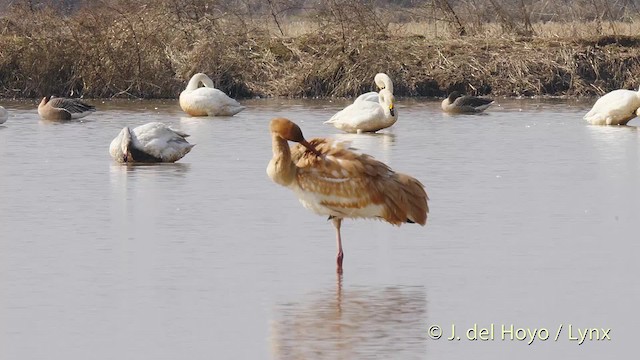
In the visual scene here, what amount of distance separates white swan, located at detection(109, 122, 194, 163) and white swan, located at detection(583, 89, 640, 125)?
7790 millimetres

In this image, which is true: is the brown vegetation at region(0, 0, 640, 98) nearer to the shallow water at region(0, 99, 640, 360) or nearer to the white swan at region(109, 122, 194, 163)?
the shallow water at region(0, 99, 640, 360)

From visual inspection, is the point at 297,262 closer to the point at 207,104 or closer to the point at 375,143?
the point at 375,143

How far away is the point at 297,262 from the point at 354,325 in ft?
6.15

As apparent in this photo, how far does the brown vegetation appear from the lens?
93.4 ft

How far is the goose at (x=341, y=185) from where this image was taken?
948 centimetres

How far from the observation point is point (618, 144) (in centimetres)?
1812

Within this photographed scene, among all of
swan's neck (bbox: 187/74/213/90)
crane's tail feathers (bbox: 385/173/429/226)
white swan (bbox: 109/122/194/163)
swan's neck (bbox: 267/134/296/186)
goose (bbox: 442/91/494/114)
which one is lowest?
goose (bbox: 442/91/494/114)

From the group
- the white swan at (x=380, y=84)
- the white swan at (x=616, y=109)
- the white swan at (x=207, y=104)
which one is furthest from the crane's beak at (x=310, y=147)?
the white swan at (x=207, y=104)

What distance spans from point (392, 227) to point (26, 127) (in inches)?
440

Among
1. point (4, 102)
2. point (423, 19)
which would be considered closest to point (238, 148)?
point (4, 102)

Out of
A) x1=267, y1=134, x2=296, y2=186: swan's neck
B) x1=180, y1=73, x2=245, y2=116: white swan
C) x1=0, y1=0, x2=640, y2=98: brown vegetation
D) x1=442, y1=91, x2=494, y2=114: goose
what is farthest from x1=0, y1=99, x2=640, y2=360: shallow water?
x1=0, y1=0, x2=640, y2=98: brown vegetation

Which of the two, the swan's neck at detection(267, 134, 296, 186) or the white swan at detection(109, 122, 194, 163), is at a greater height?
the swan's neck at detection(267, 134, 296, 186)

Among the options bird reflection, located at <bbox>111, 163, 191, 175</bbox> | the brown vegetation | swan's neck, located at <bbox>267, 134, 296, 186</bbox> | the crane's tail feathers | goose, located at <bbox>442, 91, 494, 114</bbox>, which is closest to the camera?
swan's neck, located at <bbox>267, 134, 296, 186</bbox>

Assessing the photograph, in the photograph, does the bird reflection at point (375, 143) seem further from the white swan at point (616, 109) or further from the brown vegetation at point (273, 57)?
the brown vegetation at point (273, 57)
